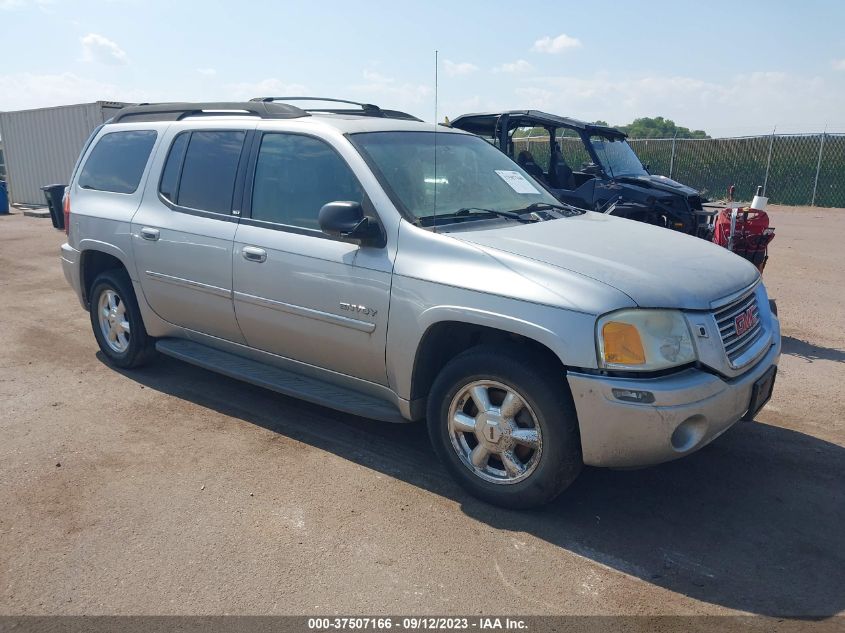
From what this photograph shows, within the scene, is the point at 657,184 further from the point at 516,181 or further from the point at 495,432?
the point at 495,432

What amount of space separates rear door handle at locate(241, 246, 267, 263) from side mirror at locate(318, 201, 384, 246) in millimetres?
655

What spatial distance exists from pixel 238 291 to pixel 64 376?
2.14 metres

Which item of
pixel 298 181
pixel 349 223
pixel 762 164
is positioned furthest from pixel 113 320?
pixel 762 164

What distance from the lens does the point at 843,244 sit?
1306 cm

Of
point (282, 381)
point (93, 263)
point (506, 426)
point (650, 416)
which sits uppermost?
point (93, 263)

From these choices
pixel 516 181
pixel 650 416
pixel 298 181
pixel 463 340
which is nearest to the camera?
pixel 650 416

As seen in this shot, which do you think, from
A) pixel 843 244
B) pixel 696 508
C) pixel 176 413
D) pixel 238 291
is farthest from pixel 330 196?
pixel 843 244

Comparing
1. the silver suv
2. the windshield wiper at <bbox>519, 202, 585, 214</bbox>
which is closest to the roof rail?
the silver suv

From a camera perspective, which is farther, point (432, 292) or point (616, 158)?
point (616, 158)

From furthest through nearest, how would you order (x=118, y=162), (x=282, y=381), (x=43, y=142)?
(x=43, y=142)
(x=118, y=162)
(x=282, y=381)

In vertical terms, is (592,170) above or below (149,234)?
above

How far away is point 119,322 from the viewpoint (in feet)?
18.3

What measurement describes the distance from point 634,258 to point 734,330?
595mm

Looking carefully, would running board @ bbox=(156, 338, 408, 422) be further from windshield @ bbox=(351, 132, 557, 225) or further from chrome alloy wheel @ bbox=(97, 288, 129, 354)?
windshield @ bbox=(351, 132, 557, 225)
